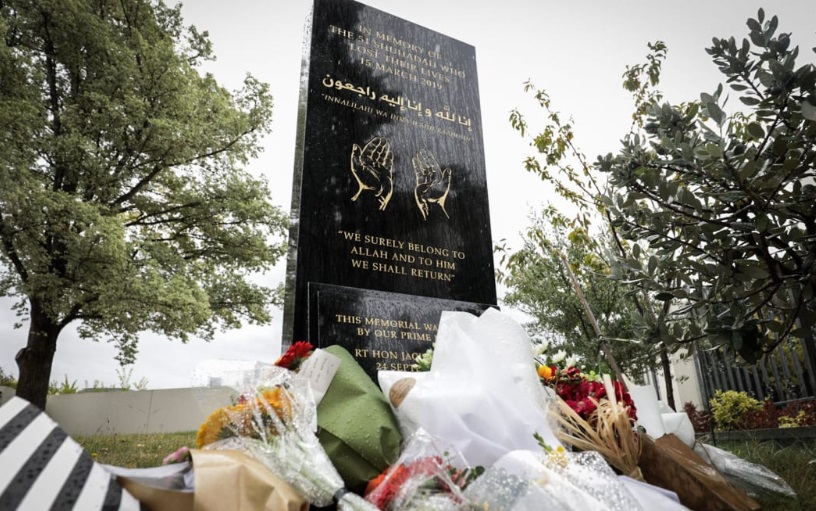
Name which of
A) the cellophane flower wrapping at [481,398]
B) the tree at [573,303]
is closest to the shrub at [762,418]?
the tree at [573,303]

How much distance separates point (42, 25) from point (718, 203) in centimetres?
1525

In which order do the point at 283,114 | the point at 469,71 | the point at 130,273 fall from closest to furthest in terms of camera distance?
1. the point at 469,71
2. the point at 130,273
3. the point at 283,114

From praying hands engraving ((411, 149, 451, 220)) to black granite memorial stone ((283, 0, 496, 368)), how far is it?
1 cm

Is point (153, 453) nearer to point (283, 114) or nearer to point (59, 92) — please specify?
point (59, 92)

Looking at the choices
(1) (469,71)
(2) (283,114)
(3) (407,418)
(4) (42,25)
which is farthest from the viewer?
(2) (283,114)

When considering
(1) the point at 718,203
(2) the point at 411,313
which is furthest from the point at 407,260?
(1) the point at 718,203

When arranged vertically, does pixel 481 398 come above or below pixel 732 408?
above

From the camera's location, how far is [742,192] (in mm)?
2217

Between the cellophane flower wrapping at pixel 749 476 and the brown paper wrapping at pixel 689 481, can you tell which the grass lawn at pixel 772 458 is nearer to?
the cellophane flower wrapping at pixel 749 476

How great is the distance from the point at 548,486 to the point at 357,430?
2.26ft

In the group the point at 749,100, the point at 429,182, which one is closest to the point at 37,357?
the point at 429,182

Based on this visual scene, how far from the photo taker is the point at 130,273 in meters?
10.9

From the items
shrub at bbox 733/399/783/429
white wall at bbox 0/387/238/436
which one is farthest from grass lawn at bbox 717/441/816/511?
white wall at bbox 0/387/238/436

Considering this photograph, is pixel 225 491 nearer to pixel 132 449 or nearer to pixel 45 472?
pixel 45 472
